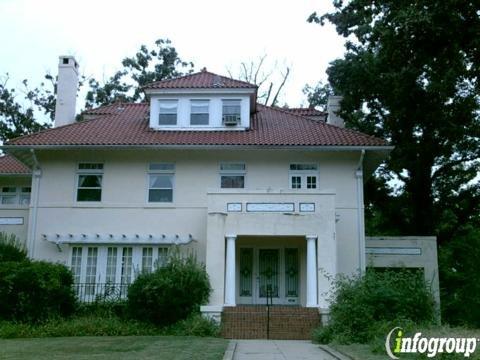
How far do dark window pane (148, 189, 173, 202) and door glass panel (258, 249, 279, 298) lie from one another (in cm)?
399

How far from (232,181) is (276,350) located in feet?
31.3

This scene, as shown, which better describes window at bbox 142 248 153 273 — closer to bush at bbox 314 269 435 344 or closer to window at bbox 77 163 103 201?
window at bbox 77 163 103 201

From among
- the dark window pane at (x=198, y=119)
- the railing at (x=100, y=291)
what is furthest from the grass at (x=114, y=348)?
the dark window pane at (x=198, y=119)

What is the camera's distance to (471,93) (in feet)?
92.0

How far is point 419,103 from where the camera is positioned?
89.8ft

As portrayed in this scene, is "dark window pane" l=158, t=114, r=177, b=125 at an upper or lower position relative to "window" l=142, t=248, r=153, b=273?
upper

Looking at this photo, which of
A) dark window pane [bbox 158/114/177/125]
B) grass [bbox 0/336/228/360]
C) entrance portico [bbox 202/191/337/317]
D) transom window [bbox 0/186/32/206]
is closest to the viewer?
grass [bbox 0/336/228/360]

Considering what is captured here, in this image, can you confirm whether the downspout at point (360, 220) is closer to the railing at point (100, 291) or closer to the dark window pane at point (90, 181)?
the railing at point (100, 291)

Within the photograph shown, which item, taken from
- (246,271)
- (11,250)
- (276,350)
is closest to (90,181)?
(11,250)

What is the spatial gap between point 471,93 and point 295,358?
794 inches

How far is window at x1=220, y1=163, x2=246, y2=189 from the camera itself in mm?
22469

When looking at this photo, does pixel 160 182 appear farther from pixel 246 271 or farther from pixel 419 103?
pixel 419 103
